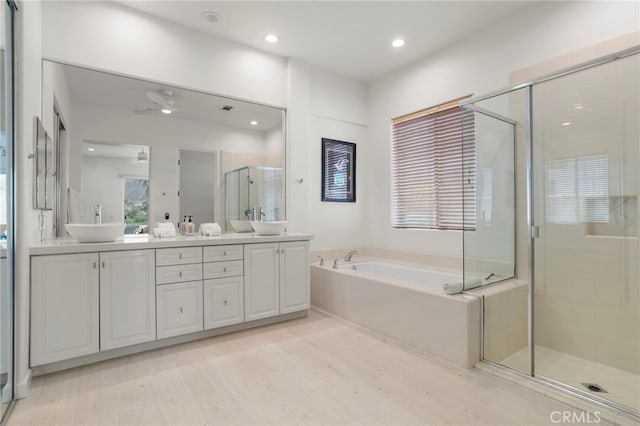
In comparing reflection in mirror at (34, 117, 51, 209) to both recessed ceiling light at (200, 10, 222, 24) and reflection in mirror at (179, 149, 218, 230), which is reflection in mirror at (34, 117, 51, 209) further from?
recessed ceiling light at (200, 10, 222, 24)

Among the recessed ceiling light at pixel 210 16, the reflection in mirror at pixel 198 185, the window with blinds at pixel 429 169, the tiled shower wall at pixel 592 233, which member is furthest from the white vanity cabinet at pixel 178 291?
the tiled shower wall at pixel 592 233

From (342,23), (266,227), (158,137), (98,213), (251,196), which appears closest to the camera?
(98,213)

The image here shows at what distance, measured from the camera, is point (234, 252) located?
2904 millimetres

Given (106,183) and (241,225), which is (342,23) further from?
(106,183)

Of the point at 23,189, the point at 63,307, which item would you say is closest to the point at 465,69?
the point at 23,189

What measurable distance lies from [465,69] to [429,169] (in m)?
1.10

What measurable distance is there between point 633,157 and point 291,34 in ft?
9.93

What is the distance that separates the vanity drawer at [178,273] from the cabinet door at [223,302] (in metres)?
0.12

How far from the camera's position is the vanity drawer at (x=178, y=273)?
2529mm

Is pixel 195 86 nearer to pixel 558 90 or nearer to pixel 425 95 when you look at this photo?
pixel 425 95

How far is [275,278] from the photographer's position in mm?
3135

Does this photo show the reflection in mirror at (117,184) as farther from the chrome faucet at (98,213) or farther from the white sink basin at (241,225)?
the white sink basin at (241,225)

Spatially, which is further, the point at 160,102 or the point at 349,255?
the point at 349,255

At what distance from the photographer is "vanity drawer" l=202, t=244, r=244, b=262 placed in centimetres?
277
